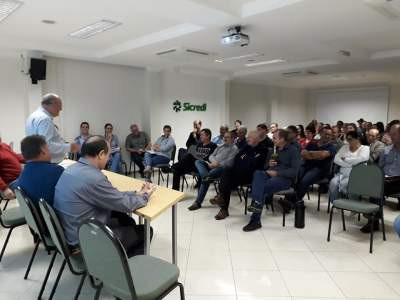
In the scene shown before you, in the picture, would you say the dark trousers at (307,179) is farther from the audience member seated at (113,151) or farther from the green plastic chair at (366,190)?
the audience member seated at (113,151)

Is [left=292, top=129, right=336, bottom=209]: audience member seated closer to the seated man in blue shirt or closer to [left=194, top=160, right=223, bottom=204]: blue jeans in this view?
[left=194, top=160, right=223, bottom=204]: blue jeans

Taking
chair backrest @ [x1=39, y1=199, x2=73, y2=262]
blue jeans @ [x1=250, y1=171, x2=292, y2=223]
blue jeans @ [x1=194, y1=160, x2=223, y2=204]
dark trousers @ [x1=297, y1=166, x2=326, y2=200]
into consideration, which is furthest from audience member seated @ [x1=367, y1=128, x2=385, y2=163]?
chair backrest @ [x1=39, y1=199, x2=73, y2=262]

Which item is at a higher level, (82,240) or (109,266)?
(82,240)

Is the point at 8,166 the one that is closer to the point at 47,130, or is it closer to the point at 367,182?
the point at 47,130

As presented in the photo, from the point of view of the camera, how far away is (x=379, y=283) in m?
2.61

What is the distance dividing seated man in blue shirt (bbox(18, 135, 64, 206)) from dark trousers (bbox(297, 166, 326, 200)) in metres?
3.20

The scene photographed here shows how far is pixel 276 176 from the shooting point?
3.91 metres

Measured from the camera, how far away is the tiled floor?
249 centimetres

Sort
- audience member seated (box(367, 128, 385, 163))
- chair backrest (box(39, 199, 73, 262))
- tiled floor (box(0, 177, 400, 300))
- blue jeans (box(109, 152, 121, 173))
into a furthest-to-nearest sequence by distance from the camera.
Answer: blue jeans (box(109, 152, 121, 173))
audience member seated (box(367, 128, 385, 163))
tiled floor (box(0, 177, 400, 300))
chair backrest (box(39, 199, 73, 262))

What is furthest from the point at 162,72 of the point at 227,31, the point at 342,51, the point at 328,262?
the point at 328,262

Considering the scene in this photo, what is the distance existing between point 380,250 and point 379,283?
73cm

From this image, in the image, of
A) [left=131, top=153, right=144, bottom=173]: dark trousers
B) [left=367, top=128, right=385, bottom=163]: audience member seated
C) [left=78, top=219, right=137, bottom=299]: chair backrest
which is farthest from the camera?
[left=131, top=153, right=144, bottom=173]: dark trousers

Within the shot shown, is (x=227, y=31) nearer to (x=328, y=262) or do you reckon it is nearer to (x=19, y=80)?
(x=328, y=262)

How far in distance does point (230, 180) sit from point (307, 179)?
1.11 metres
